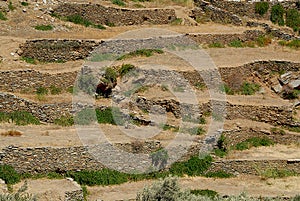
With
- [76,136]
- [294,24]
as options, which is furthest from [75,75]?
[294,24]

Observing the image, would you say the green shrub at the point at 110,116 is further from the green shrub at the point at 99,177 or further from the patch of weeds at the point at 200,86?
the patch of weeds at the point at 200,86

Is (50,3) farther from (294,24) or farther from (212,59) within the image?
(294,24)

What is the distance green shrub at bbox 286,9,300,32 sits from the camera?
33.9m

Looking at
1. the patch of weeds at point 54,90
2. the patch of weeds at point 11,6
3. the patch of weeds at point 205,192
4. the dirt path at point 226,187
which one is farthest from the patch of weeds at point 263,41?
the patch of weeds at point 205,192

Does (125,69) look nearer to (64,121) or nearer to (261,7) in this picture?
(64,121)

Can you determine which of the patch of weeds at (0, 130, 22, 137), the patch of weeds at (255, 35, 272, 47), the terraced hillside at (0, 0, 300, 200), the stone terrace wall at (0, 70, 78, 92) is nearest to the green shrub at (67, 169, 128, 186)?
the terraced hillside at (0, 0, 300, 200)

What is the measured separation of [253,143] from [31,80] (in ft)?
27.1

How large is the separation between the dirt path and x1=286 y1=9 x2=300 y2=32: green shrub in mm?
11751

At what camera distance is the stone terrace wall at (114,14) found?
29.9 m

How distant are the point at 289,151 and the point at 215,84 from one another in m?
4.07

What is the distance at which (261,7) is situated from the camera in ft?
111

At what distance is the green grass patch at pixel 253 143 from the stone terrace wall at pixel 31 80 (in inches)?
254

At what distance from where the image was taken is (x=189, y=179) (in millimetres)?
23141

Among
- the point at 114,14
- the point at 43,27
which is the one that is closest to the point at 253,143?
the point at 114,14
